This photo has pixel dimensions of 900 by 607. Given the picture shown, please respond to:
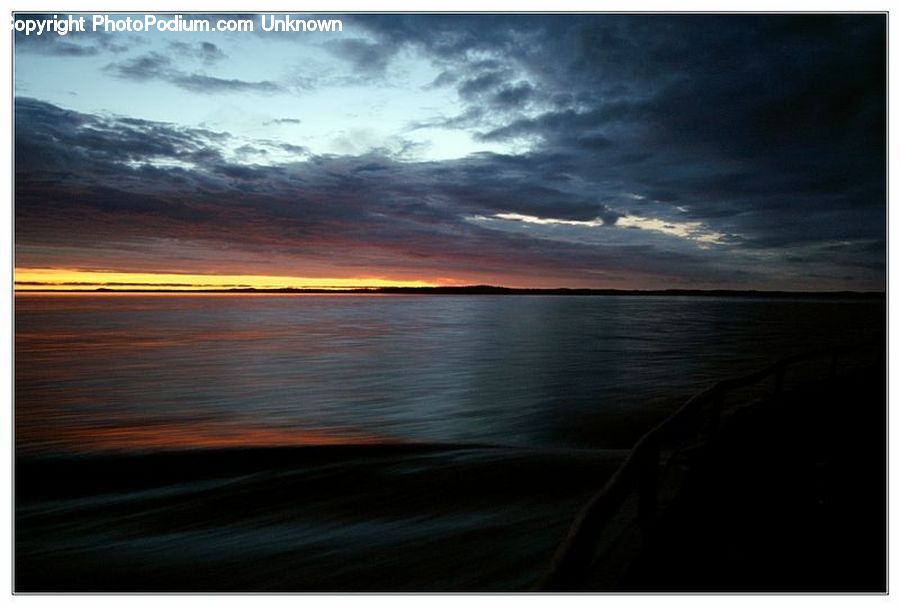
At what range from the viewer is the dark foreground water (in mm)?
5602

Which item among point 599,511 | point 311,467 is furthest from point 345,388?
point 599,511

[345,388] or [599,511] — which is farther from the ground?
[599,511]

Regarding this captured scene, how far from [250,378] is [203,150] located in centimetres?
1395

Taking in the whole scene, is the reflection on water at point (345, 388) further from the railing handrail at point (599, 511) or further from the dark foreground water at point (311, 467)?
the railing handrail at point (599, 511)

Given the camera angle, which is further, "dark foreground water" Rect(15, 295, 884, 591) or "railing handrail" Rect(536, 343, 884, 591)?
"dark foreground water" Rect(15, 295, 884, 591)

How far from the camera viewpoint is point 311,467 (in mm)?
9250

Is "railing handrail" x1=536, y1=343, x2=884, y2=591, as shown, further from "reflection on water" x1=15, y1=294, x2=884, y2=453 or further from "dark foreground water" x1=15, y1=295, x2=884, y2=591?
"reflection on water" x1=15, y1=294, x2=884, y2=453

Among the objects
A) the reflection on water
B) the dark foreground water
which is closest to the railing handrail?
the dark foreground water

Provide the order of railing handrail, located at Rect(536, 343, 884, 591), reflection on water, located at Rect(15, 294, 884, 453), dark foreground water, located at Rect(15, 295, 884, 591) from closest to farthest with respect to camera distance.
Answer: railing handrail, located at Rect(536, 343, 884, 591), dark foreground water, located at Rect(15, 295, 884, 591), reflection on water, located at Rect(15, 294, 884, 453)

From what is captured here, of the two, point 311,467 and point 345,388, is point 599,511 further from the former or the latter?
point 345,388

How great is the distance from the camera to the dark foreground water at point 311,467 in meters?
5.60

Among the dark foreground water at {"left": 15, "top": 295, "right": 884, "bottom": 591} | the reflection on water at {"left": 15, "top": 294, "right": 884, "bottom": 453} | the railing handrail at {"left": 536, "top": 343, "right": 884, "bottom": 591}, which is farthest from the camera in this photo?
the reflection on water at {"left": 15, "top": 294, "right": 884, "bottom": 453}

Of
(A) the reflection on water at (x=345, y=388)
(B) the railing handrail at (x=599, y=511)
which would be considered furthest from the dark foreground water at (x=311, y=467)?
(B) the railing handrail at (x=599, y=511)

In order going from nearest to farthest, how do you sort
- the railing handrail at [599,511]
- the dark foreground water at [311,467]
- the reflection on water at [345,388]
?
the railing handrail at [599,511], the dark foreground water at [311,467], the reflection on water at [345,388]
